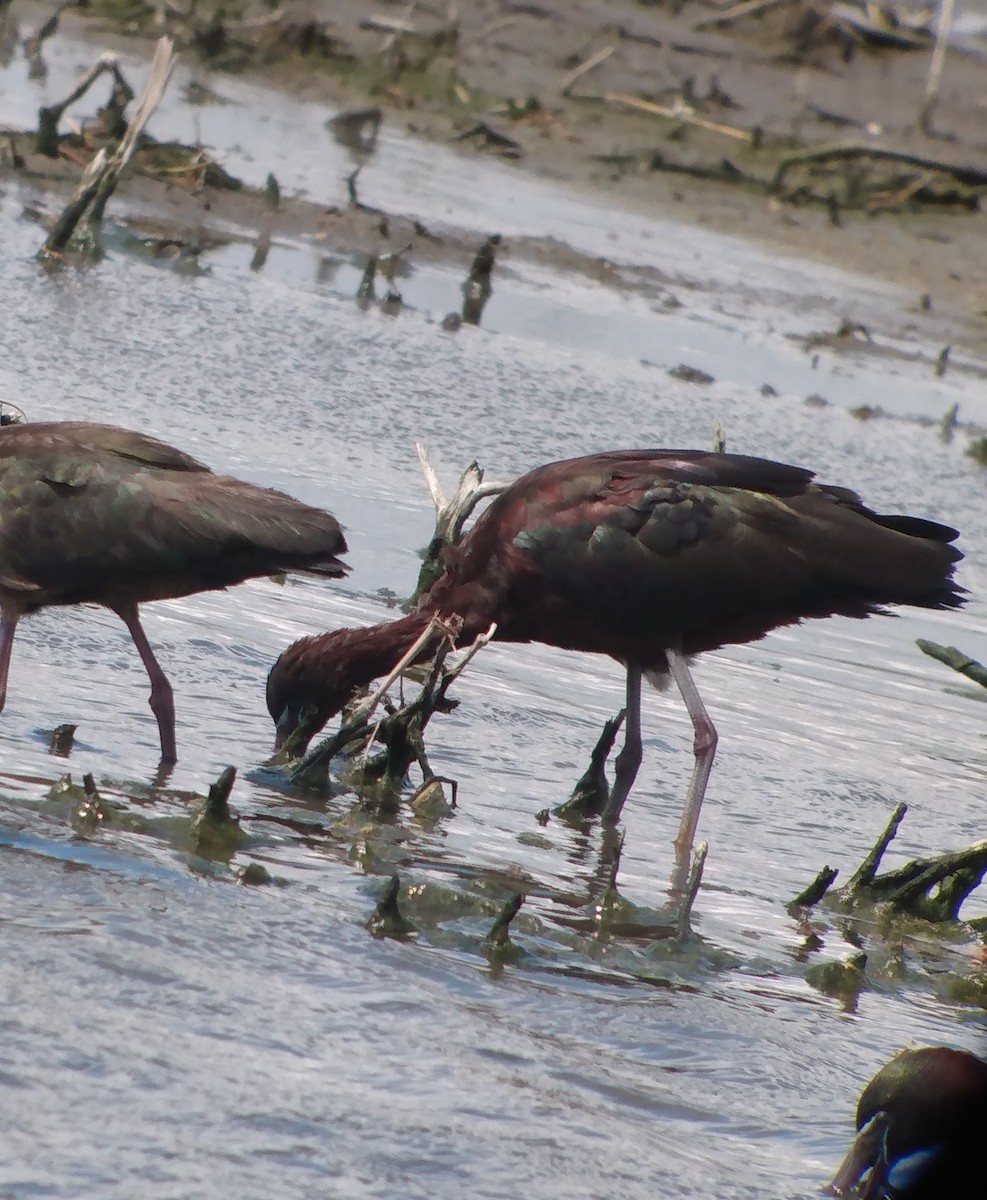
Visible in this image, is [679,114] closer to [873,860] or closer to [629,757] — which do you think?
[629,757]

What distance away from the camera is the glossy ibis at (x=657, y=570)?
20.5ft

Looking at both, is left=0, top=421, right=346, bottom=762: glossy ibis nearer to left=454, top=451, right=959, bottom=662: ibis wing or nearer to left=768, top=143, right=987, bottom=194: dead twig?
left=454, top=451, right=959, bottom=662: ibis wing

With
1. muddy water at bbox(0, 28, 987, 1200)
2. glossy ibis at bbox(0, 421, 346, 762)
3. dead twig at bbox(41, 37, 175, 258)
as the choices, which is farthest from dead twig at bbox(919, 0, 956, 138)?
glossy ibis at bbox(0, 421, 346, 762)

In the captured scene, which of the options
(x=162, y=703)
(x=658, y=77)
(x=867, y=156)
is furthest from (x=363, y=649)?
(x=658, y=77)

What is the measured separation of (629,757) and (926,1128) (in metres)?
2.76

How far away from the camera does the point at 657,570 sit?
246 inches

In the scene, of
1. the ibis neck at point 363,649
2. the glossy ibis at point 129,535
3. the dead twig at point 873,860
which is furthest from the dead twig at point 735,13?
the dead twig at point 873,860

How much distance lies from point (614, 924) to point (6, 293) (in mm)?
6090

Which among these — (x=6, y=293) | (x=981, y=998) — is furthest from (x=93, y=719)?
(x=6, y=293)

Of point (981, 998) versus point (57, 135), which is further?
point (57, 135)

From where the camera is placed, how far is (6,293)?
403 inches

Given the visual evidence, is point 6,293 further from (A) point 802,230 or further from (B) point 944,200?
(B) point 944,200

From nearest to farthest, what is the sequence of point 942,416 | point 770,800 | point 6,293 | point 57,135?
point 770,800 < point 6,293 < point 942,416 < point 57,135

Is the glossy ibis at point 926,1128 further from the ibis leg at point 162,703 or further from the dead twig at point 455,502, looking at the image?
the dead twig at point 455,502
